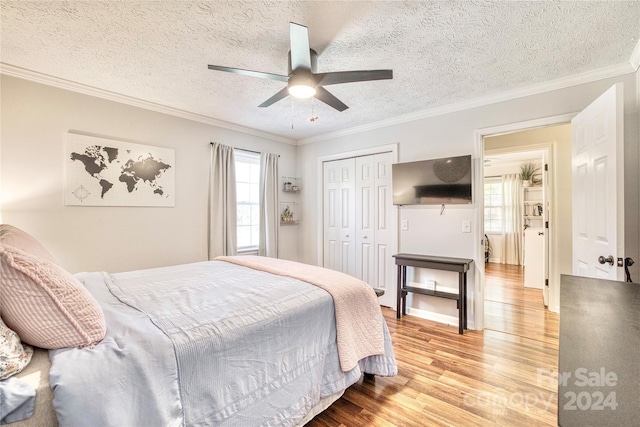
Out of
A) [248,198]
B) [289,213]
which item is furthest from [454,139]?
[248,198]

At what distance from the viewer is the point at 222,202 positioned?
3721 millimetres

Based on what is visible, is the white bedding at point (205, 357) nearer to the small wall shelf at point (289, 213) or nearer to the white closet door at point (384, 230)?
the white closet door at point (384, 230)

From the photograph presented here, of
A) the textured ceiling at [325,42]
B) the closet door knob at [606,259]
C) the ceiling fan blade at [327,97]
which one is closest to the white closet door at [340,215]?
the textured ceiling at [325,42]

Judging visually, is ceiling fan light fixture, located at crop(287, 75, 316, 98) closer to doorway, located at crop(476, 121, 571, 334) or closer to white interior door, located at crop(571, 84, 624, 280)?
white interior door, located at crop(571, 84, 624, 280)

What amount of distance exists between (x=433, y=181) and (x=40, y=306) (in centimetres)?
335

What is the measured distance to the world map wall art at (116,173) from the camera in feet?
8.85

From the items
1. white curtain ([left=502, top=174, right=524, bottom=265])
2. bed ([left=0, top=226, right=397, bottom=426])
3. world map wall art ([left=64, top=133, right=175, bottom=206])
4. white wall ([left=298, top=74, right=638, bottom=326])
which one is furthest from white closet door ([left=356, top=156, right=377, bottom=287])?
white curtain ([left=502, top=174, right=524, bottom=265])

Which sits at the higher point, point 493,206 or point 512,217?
point 493,206

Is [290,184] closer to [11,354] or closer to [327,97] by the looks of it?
[327,97]

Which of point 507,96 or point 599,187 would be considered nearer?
point 599,187

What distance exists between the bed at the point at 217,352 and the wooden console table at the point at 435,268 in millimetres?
1328

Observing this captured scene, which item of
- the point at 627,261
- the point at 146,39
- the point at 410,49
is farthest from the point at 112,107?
the point at 627,261

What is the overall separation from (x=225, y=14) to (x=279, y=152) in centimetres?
285

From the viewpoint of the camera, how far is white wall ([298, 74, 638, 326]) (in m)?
2.49
